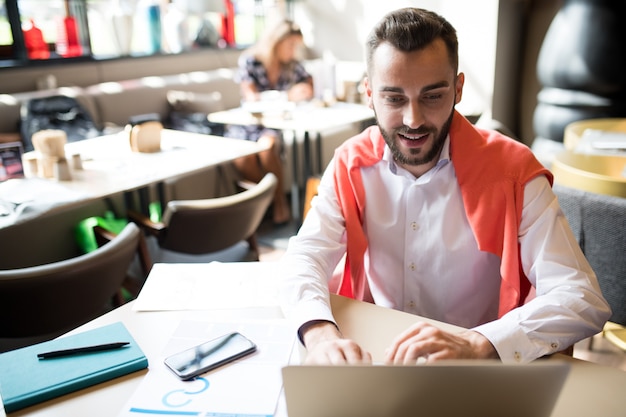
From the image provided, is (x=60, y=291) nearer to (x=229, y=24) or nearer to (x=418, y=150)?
(x=418, y=150)

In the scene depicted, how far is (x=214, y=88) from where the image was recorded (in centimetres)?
527

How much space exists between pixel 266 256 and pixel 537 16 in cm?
376

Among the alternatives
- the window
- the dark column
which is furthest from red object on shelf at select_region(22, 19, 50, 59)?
the dark column

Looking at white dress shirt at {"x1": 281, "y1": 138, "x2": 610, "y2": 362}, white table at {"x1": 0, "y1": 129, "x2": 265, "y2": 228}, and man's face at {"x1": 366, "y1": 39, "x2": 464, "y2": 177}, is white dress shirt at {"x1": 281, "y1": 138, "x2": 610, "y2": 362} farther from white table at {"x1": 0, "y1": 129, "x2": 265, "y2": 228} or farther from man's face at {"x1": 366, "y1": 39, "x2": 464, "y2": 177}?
white table at {"x1": 0, "y1": 129, "x2": 265, "y2": 228}

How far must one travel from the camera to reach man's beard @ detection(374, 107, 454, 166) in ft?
4.23

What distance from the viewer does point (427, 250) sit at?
1.38 m

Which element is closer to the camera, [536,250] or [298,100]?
[536,250]

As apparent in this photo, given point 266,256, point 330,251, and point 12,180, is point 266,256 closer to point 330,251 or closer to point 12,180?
point 12,180

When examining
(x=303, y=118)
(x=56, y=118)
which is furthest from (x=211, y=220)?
(x=56, y=118)

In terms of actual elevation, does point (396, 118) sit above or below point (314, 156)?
above

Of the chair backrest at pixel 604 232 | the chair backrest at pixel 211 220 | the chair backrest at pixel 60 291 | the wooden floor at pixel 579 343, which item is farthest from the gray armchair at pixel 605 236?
the chair backrest at pixel 60 291

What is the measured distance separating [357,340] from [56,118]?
353cm

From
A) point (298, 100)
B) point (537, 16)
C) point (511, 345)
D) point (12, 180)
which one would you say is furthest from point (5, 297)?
point (537, 16)

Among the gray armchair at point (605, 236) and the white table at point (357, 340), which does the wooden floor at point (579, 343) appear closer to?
the gray armchair at point (605, 236)
